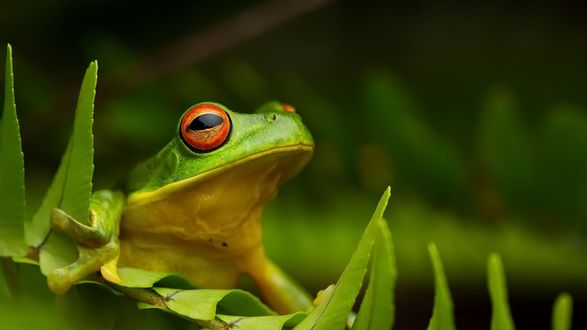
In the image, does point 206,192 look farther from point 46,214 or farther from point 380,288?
point 380,288

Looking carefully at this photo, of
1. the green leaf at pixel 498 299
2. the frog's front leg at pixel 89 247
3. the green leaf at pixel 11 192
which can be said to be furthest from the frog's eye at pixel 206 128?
the green leaf at pixel 498 299

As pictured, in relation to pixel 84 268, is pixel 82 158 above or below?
above

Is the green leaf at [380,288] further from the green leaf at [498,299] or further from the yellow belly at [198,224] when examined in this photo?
the yellow belly at [198,224]

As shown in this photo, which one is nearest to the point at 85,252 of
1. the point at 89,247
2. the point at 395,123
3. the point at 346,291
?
the point at 89,247

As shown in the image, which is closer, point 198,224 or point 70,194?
point 70,194

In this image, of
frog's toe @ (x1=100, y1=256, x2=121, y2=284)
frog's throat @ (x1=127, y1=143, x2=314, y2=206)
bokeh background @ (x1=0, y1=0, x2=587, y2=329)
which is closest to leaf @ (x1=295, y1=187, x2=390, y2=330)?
frog's toe @ (x1=100, y1=256, x2=121, y2=284)

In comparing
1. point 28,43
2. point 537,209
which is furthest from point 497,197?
point 28,43

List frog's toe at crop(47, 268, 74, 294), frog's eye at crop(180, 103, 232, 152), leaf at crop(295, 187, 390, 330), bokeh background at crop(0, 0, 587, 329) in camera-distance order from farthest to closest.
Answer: bokeh background at crop(0, 0, 587, 329), frog's eye at crop(180, 103, 232, 152), frog's toe at crop(47, 268, 74, 294), leaf at crop(295, 187, 390, 330)

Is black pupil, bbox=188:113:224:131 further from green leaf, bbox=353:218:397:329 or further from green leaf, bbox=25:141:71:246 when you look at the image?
green leaf, bbox=353:218:397:329
